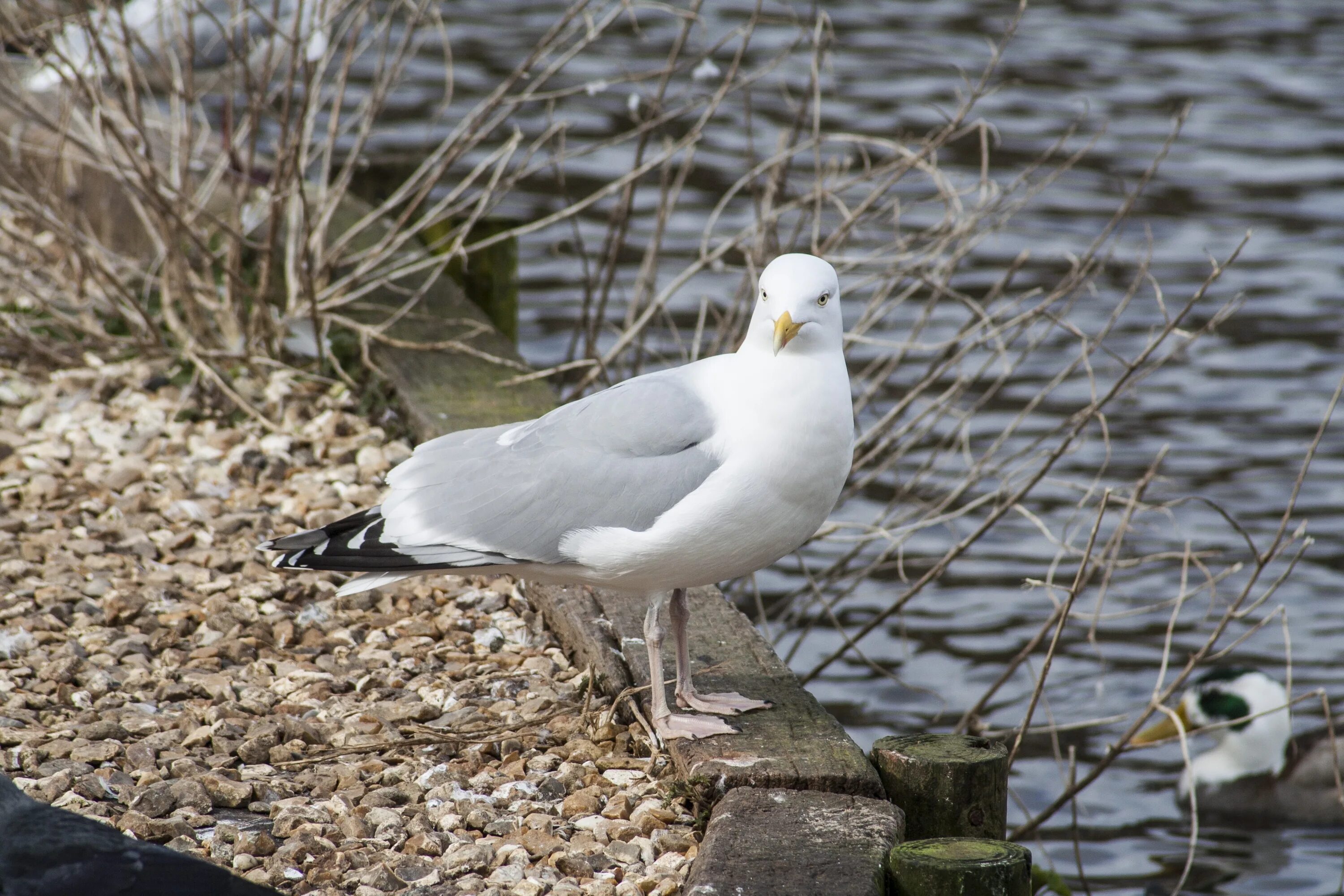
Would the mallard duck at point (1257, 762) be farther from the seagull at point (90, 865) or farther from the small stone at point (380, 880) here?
the seagull at point (90, 865)

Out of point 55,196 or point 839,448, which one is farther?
point 55,196

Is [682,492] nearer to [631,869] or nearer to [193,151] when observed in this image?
[631,869]

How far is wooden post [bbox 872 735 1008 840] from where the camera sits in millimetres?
2879

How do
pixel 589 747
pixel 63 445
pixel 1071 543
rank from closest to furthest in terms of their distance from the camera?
pixel 589 747 < pixel 63 445 < pixel 1071 543

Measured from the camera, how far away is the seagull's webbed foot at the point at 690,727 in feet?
9.77

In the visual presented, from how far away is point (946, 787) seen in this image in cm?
288

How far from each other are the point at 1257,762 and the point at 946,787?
345cm

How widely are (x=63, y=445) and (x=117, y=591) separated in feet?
3.40

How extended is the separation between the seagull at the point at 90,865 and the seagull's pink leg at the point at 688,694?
3.42 ft

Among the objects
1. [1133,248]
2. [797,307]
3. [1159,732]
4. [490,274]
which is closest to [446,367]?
[490,274]

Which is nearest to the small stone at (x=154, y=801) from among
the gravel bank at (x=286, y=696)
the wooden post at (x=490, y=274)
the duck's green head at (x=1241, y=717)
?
the gravel bank at (x=286, y=696)

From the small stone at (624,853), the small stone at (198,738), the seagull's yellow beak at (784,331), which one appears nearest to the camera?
the small stone at (624,853)

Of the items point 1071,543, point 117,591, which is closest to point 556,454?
point 117,591

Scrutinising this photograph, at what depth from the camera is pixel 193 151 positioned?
548 centimetres
